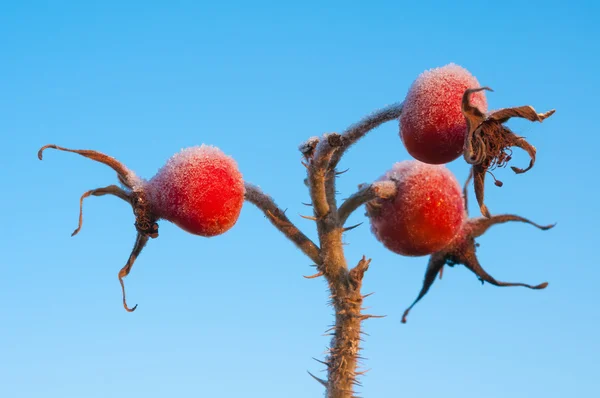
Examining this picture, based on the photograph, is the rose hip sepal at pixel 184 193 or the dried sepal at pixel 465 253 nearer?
the rose hip sepal at pixel 184 193

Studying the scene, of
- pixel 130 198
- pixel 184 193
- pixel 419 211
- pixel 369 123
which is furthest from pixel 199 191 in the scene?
pixel 419 211

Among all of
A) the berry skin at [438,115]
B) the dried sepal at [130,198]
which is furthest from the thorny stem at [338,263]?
the dried sepal at [130,198]

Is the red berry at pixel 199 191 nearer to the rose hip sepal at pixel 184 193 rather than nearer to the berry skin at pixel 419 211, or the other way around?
the rose hip sepal at pixel 184 193

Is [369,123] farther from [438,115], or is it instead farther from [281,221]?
[281,221]

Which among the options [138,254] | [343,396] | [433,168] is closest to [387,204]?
[433,168]

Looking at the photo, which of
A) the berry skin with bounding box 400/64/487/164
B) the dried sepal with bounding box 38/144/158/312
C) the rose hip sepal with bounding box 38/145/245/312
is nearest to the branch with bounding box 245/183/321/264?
the rose hip sepal with bounding box 38/145/245/312

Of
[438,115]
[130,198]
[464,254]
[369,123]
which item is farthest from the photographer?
[464,254]
